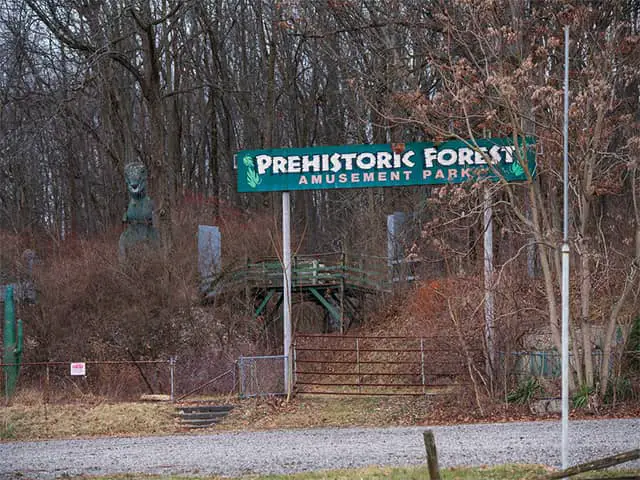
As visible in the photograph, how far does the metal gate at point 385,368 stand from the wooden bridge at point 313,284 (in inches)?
123

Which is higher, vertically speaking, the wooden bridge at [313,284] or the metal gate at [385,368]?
the wooden bridge at [313,284]

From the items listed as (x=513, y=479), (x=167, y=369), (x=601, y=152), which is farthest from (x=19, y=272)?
(x=513, y=479)

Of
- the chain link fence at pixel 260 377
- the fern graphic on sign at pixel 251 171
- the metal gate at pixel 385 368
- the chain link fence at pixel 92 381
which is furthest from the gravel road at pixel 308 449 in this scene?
the fern graphic on sign at pixel 251 171

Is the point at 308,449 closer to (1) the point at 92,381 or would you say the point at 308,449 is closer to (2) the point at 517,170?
(2) the point at 517,170

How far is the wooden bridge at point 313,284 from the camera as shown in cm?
3347

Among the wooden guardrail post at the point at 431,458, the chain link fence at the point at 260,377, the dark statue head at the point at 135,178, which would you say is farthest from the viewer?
the dark statue head at the point at 135,178

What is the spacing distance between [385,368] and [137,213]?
11.2 meters

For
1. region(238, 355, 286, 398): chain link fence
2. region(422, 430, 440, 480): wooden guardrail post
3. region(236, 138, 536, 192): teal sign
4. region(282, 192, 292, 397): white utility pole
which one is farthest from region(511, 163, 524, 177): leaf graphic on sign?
region(422, 430, 440, 480): wooden guardrail post

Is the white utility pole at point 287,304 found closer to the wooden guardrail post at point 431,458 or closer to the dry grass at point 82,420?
the dry grass at point 82,420

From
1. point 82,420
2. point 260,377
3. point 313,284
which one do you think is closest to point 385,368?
point 260,377

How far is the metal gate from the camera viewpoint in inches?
903

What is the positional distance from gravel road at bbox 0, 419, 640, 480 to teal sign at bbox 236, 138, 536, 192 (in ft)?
20.4

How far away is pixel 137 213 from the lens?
113ft

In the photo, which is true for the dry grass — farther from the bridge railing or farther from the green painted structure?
the bridge railing
